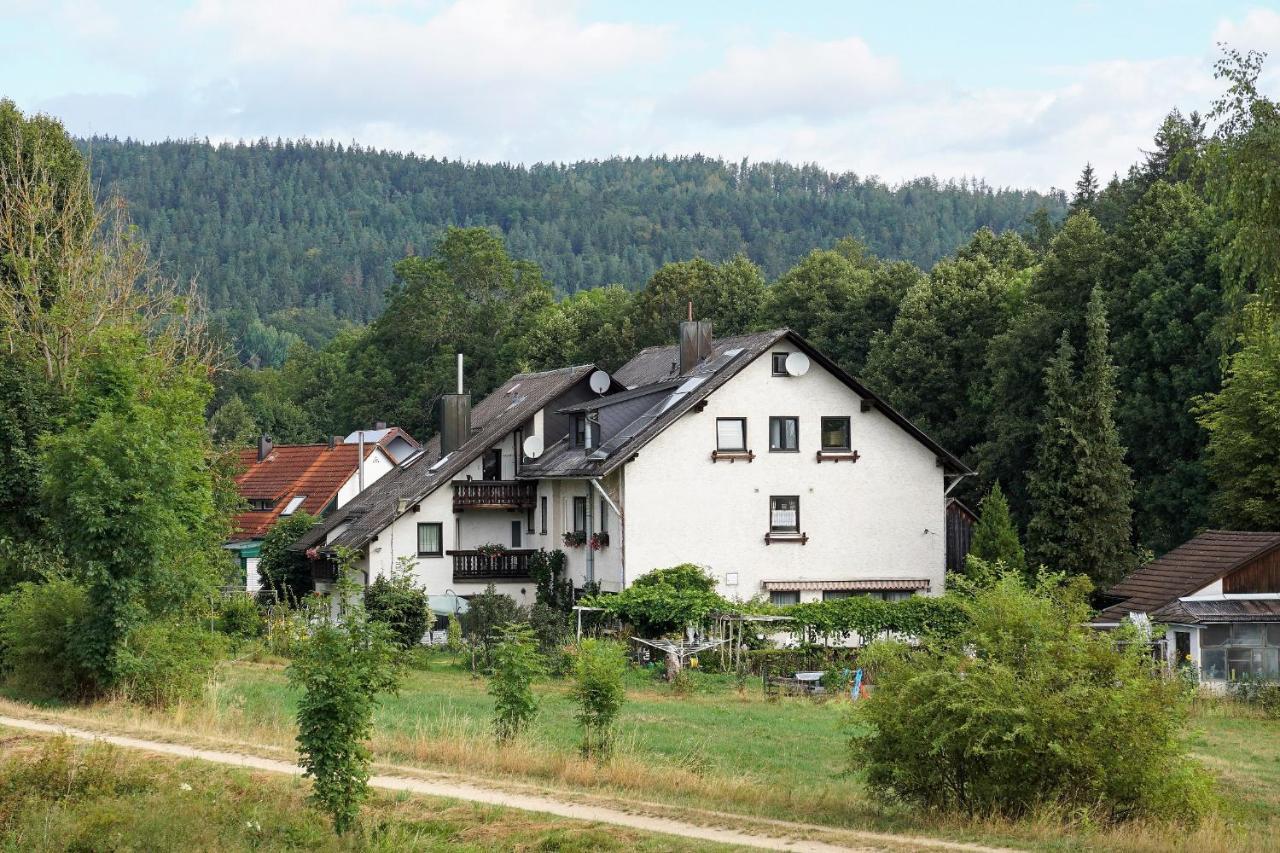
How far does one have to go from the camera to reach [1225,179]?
1914 cm

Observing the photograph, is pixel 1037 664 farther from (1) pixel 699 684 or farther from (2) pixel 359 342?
(2) pixel 359 342

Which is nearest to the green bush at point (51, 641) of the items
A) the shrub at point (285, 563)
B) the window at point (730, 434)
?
the window at point (730, 434)

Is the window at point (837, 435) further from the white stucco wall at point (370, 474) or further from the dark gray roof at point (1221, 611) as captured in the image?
the white stucco wall at point (370, 474)

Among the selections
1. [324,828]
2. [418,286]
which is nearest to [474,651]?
[324,828]

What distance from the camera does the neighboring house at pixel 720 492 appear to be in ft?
138

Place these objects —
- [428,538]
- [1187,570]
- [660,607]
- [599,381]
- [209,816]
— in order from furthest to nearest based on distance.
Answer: [599,381]
[428,538]
[660,607]
[1187,570]
[209,816]

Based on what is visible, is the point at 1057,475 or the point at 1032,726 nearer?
the point at 1032,726

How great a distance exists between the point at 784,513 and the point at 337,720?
28.3 metres

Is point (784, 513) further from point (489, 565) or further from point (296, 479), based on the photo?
point (296, 479)

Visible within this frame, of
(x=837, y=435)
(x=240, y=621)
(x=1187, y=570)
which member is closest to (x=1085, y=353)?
(x=837, y=435)

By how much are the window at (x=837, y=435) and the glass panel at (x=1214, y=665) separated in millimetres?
11650

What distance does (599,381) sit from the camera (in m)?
48.7

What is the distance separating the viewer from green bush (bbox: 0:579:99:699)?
2542cm

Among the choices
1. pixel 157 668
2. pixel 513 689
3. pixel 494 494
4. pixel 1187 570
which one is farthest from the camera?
pixel 494 494
